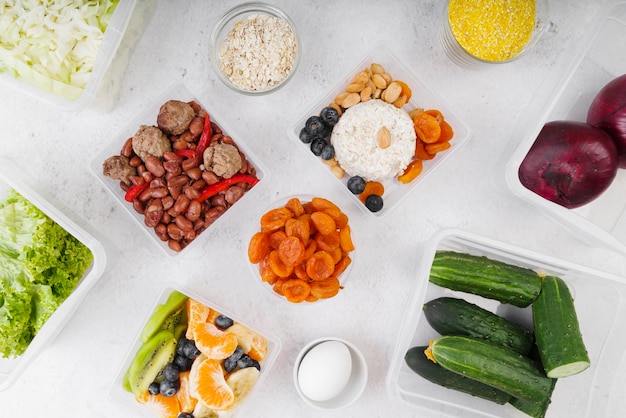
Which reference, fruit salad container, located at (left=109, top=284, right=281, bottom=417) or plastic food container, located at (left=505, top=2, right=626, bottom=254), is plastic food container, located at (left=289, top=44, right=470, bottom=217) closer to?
plastic food container, located at (left=505, top=2, right=626, bottom=254)

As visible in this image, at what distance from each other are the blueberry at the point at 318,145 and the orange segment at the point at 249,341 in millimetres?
468

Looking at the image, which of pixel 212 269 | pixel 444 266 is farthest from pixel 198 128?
pixel 444 266

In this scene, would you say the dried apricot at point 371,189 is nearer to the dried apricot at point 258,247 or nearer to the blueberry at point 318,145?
the blueberry at point 318,145

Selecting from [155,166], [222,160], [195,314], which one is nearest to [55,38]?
[155,166]

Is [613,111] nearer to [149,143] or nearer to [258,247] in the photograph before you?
[258,247]

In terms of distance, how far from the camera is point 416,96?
1.49 m

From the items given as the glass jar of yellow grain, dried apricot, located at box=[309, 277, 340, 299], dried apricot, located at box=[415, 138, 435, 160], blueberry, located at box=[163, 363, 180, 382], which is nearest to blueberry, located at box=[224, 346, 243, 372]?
blueberry, located at box=[163, 363, 180, 382]

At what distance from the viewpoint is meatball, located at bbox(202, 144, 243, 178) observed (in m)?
1.33

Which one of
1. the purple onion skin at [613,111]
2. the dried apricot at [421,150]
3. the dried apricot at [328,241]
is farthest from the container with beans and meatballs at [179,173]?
the purple onion skin at [613,111]

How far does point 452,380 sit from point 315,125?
0.69 meters

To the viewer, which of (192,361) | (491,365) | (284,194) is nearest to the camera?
(491,365)

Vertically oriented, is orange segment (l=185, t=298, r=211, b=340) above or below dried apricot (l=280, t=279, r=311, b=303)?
above

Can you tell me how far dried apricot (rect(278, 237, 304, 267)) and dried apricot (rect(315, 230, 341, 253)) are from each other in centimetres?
6

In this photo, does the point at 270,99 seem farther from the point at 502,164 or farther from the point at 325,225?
the point at 502,164
